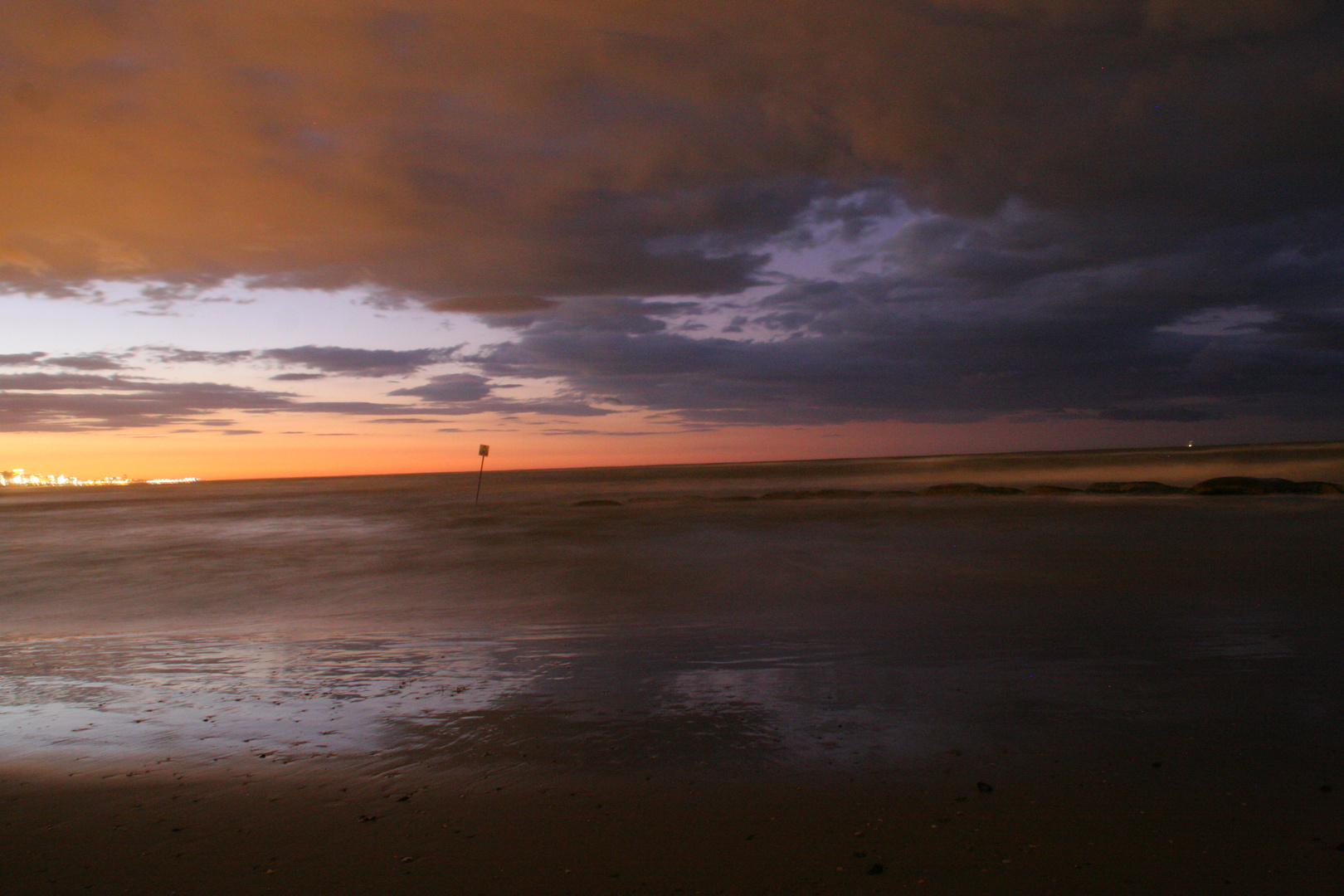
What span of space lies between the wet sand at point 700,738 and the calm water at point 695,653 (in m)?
0.05

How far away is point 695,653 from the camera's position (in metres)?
8.00

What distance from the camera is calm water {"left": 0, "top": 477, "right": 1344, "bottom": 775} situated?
207 inches

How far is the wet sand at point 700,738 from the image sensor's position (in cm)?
359

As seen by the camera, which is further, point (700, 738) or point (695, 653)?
point (695, 653)

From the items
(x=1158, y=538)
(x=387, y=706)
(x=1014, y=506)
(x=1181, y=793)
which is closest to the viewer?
(x=1181, y=793)

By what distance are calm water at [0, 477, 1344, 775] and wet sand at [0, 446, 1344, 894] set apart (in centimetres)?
5

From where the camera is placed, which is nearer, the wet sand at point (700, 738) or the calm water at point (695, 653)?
the wet sand at point (700, 738)

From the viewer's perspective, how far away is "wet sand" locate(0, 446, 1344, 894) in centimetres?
359

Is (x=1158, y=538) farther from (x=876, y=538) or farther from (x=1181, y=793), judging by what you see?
(x=1181, y=793)

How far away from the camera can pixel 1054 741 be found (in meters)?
4.91

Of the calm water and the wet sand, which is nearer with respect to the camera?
the wet sand

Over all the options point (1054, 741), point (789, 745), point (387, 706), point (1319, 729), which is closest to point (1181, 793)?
point (1054, 741)

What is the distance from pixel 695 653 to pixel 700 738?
2735mm

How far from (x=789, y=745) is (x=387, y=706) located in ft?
11.5
